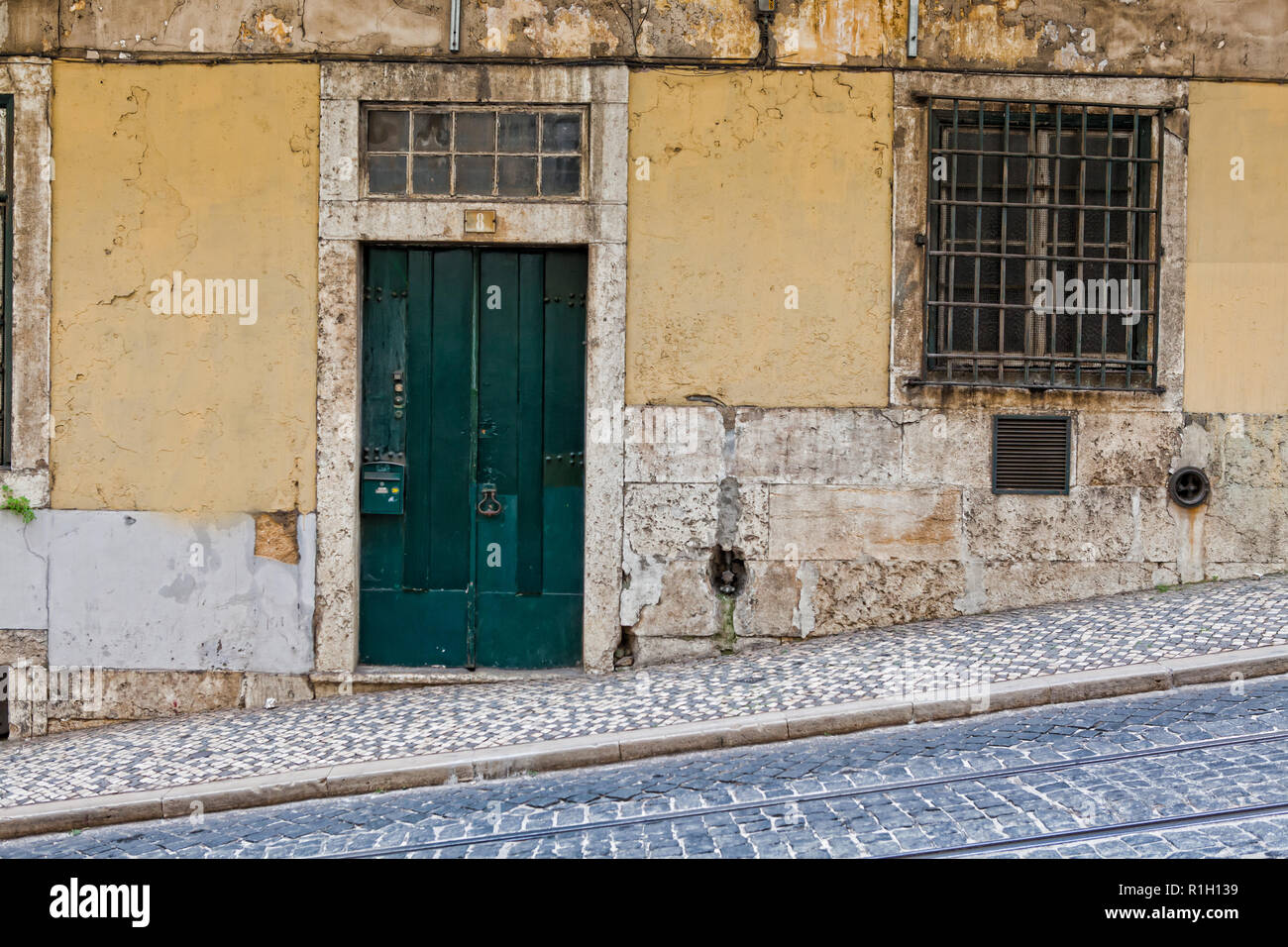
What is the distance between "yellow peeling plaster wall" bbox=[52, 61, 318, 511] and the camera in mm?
7598

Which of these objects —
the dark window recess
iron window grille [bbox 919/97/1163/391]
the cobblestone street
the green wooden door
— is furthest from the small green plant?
the dark window recess

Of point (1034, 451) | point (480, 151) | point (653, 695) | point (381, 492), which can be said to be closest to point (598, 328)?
point (480, 151)

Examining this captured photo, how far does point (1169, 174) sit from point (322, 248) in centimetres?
553

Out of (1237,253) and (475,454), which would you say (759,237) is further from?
(1237,253)

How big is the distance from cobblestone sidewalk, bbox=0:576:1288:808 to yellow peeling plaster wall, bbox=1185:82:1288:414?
4.36ft

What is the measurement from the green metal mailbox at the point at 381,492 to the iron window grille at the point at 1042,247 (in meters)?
3.53

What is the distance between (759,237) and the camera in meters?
7.69

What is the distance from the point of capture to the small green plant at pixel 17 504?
7.59 meters

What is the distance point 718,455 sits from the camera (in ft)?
25.4

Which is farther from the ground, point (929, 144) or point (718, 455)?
point (929, 144)

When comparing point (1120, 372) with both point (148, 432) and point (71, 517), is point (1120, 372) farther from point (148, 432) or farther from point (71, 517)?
point (71, 517)

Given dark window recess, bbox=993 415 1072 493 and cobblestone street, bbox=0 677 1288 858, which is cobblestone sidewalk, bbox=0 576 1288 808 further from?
dark window recess, bbox=993 415 1072 493
